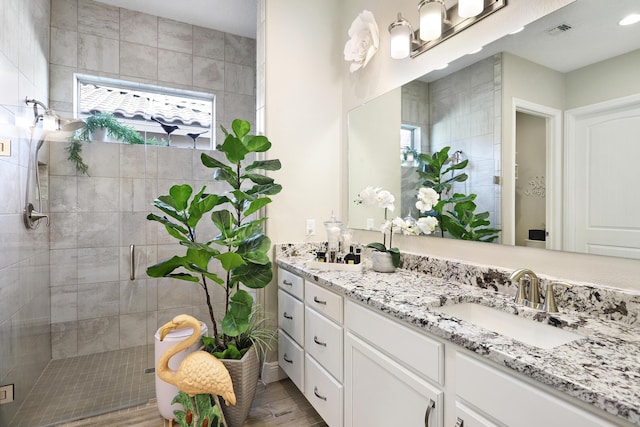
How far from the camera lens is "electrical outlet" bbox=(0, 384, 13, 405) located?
67.9 inches

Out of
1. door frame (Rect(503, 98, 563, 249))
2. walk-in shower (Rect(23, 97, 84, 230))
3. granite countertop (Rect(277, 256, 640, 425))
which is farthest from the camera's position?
walk-in shower (Rect(23, 97, 84, 230))

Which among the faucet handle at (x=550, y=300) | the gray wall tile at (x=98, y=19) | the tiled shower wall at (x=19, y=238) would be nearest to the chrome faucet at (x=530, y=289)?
the faucet handle at (x=550, y=300)

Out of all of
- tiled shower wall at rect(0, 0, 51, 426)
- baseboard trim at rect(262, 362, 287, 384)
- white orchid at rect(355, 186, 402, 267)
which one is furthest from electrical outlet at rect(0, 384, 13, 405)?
white orchid at rect(355, 186, 402, 267)

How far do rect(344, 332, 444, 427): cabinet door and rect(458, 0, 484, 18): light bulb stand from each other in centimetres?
154

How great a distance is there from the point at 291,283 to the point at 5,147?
5.78ft

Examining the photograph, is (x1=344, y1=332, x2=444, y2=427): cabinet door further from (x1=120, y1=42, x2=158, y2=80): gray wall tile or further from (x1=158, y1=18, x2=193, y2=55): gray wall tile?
(x1=158, y1=18, x2=193, y2=55): gray wall tile

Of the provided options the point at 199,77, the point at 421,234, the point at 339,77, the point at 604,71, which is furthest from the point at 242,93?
the point at 604,71

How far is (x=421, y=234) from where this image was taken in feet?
6.14

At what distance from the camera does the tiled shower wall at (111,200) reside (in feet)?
8.10

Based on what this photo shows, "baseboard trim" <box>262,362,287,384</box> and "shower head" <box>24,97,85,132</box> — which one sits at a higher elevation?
"shower head" <box>24,97,85,132</box>

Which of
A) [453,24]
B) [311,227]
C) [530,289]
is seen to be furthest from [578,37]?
[311,227]

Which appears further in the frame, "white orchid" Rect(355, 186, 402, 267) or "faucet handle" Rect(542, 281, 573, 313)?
"white orchid" Rect(355, 186, 402, 267)

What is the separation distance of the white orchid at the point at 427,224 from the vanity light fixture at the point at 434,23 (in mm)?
934

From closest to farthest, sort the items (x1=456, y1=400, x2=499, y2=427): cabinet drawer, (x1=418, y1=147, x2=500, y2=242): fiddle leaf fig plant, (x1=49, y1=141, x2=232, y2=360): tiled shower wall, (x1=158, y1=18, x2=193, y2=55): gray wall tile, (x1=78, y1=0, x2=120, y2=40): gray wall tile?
(x1=456, y1=400, x2=499, y2=427): cabinet drawer
(x1=418, y1=147, x2=500, y2=242): fiddle leaf fig plant
(x1=49, y1=141, x2=232, y2=360): tiled shower wall
(x1=78, y1=0, x2=120, y2=40): gray wall tile
(x1=158, y1=18, x2=193, y2=55): gray wall tile
